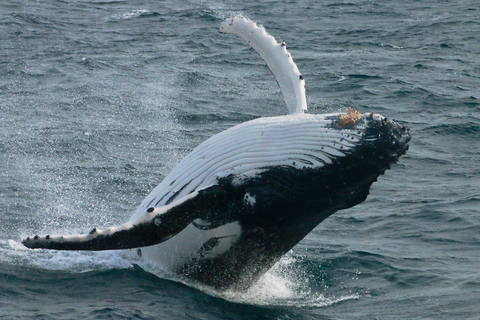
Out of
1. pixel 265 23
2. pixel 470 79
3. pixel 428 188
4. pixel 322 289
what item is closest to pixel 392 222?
pixel 428 188

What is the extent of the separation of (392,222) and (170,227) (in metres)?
7.84

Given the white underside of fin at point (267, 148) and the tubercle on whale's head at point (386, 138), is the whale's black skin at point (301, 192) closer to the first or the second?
the tubercle on whale's head at point (386, 138)

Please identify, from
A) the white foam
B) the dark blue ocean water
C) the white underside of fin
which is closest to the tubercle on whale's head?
the white underside of fin

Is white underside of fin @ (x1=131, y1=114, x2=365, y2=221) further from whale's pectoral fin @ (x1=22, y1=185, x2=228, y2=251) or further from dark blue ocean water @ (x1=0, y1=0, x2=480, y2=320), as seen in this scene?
dark blue ocean water @ (x1=0, y1=0, x2=480, y2=320)

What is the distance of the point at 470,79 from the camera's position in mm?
28641

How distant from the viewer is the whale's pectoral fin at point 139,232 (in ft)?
29.0

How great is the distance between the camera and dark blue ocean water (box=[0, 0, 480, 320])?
11.0 meters

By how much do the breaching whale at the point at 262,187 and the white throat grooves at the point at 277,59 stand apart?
2.36 m

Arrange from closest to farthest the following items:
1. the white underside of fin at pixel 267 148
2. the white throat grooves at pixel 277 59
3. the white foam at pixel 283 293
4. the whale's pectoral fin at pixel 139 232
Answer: the whale's pectoral fin at pixel 139 232
the white underside of fin at pixel 267 148
the white foam at pixel 283 293
the white throat grooves at pixel 277 59

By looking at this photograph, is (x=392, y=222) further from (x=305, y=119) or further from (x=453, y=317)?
(x=305, y=119)

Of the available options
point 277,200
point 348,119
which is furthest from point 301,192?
point 348,119

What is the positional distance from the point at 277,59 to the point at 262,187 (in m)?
3.94

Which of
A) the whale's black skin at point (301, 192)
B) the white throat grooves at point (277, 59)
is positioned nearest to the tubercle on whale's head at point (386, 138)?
the whale's black skin at point (301, 192)

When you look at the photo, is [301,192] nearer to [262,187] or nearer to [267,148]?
[262,187]
